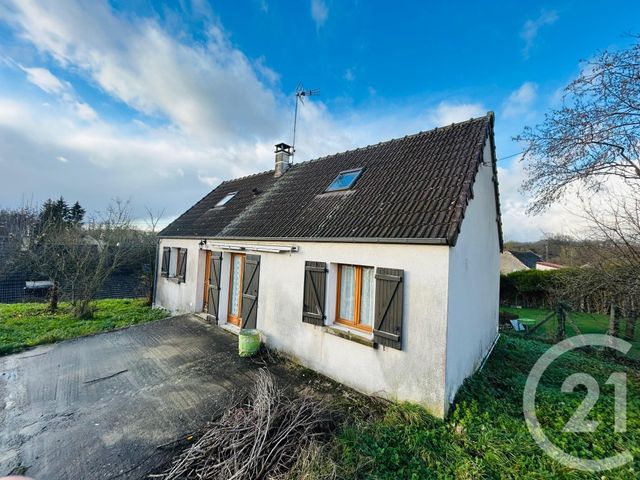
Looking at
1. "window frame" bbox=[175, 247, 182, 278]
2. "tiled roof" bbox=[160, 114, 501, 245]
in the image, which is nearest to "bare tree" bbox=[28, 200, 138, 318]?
"window frame" bbox=[175, 247, 182, 278]

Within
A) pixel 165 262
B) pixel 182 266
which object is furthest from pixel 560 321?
pixel 165 262

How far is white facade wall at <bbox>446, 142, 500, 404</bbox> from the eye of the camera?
4.16 meters

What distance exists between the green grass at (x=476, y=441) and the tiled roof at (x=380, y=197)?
262 cm

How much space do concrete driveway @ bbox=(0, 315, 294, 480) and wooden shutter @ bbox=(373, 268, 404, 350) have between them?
7.44ft

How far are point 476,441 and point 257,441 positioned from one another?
2820mm

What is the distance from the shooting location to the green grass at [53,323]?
7.43 meters

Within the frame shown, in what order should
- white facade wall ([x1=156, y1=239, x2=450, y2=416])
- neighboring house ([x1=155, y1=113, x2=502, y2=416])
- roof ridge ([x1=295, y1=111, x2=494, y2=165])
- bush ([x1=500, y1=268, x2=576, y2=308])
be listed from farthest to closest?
bush ([x1=500, y1=268, x2=576, y2=308]) < roof ridge ([x1=295, y1=111, x2=494, y2=165]) < neighboring house ([x1=155, y1=113, x2=502, y2=416]) < white facade wall ([x1=156, y1=239, x2=450, y2=416])

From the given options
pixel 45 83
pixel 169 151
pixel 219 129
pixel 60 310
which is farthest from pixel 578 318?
pixel 60 310

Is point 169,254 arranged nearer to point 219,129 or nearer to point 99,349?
point 99,349

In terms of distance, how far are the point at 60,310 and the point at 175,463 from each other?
12.7 m

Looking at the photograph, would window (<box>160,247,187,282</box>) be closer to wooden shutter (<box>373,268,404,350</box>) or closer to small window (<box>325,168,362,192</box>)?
small window (<box>325,168,362,192</box>)

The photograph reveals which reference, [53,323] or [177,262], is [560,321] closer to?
[177,262]

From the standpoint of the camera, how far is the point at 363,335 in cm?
486

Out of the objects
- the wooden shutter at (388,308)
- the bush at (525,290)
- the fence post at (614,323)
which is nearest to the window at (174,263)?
the wooden shutter at (388,308)
